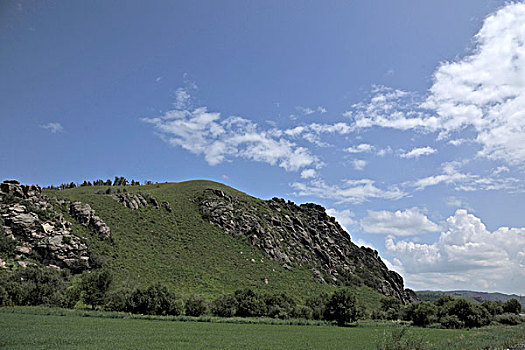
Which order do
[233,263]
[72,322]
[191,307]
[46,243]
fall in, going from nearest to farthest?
[72,322], [191,307], [46,243], [233,263]

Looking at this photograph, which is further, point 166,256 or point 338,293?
point 166,256

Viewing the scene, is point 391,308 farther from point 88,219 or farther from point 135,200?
point 88,219

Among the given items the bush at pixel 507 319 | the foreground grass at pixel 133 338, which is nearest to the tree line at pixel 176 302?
the bush at pixel 507 319

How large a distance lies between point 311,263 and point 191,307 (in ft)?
232

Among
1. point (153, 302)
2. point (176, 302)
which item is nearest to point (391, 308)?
point (176, 302)

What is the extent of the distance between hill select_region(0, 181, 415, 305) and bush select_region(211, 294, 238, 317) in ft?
38.8

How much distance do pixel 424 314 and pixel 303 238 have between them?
61519 millimetres

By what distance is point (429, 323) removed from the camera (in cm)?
7662

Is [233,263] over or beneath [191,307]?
over

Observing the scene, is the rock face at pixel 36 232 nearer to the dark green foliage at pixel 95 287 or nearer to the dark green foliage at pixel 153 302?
the dark green foliage at pixel 95 287

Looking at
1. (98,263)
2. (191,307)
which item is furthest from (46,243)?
(191,307)

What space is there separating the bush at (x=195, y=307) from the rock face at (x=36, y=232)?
2961 centimetres

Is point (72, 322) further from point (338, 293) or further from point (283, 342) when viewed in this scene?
point (338, 293)

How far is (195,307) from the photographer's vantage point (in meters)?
60.0
